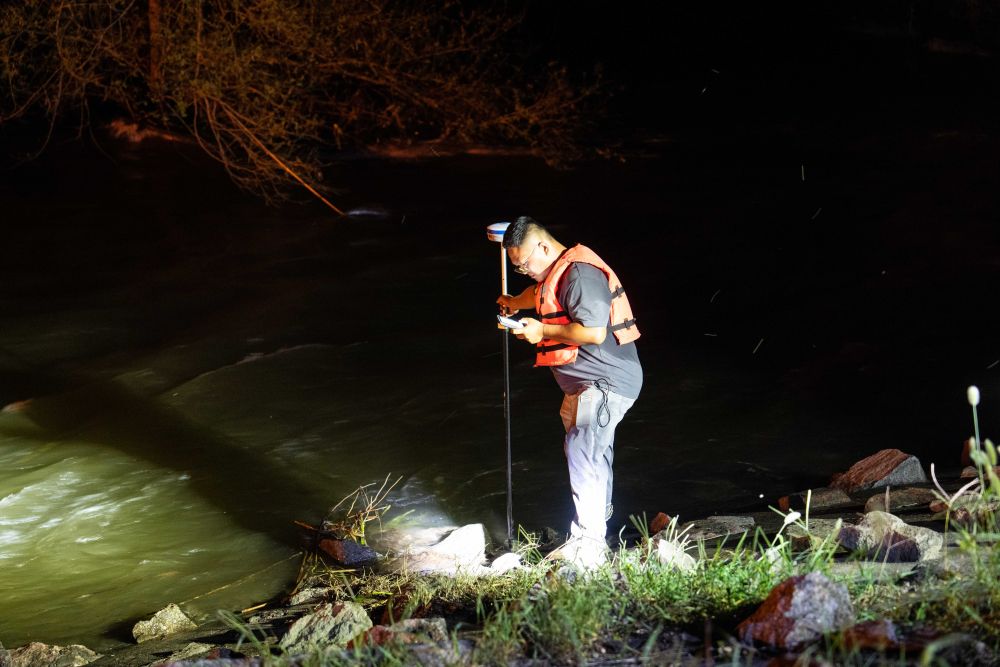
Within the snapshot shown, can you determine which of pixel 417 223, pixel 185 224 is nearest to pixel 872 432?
pixel 417 223

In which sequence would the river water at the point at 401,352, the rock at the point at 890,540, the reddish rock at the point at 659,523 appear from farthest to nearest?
1. the river water at the point at 401,352
2. the reddish rock at the point at 659,523
3. the rock at the point at 890,540

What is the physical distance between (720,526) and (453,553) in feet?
5.27

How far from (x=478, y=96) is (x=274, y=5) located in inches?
182

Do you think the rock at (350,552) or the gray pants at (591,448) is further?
the rock at (350,552)

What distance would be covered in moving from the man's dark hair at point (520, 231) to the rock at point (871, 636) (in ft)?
8.80

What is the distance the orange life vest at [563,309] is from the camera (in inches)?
231

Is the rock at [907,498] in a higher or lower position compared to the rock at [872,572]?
lower

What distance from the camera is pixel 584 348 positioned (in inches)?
237

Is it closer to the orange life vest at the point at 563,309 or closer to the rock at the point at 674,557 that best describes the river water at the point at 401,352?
the orange life vest at the point at 563,309

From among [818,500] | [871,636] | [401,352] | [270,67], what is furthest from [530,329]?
[270,67]

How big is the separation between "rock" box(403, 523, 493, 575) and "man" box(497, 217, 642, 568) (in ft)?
2.48

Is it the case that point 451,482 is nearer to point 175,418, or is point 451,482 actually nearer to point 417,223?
point 175,418

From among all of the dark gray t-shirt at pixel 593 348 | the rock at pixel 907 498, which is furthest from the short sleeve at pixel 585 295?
the rock at pixel 907 498

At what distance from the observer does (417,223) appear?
717 inches
